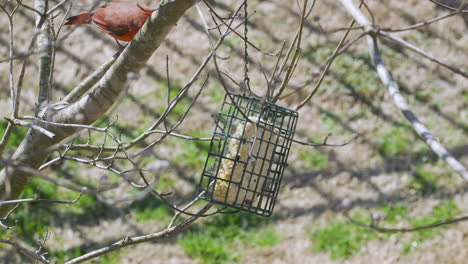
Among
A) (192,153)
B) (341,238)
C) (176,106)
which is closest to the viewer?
(341,238)

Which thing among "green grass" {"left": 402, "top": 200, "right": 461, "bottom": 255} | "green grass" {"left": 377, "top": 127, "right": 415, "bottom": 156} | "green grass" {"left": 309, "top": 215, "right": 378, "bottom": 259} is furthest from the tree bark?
"green grass" {"left": 377, "top": 127, "right": 415, "bottom": 156}

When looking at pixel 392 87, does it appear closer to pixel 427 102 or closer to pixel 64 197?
pixel 64 197

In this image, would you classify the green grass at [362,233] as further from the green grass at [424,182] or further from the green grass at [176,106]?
the green grass at [176,106]

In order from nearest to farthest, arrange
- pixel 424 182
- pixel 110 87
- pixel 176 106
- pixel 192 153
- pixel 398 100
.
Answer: pixel 398 100
pixel 110 87
pixel 424 182
pixel 192 153
pixel 176 106

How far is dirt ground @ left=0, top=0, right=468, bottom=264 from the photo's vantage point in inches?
185

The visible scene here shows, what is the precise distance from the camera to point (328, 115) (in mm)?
5363

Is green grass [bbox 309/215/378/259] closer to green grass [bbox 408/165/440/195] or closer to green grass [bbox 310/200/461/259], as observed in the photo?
green grass [bbox 310/200/461/259]

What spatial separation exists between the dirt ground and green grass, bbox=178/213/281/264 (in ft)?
0.23

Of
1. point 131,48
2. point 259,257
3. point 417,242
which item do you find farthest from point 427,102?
point 131,48

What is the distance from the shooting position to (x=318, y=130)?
17.3ft

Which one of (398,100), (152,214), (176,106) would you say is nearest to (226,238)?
(152,214)

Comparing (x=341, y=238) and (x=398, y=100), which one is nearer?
(x=398, y=100)

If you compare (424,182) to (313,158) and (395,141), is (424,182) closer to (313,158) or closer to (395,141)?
(395,141)

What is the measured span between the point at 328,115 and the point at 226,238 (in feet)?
4.99
